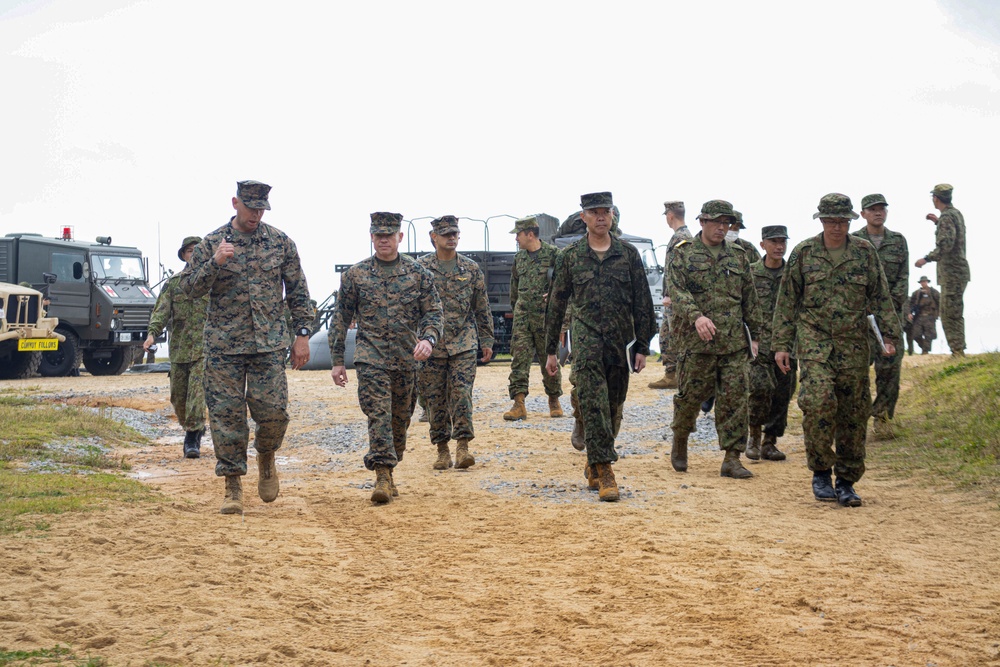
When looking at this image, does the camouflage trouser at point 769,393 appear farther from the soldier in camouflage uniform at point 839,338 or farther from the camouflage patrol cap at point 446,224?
the camouflage patrol cap at point 446,224

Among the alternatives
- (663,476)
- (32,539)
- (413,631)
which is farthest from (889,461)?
(32,539)

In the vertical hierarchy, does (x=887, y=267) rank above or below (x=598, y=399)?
above

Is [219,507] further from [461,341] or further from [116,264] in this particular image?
[116,264]

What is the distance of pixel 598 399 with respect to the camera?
7746 millimetres

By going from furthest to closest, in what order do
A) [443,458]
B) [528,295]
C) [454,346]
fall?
[528,295]
[443,458]
[454,346]

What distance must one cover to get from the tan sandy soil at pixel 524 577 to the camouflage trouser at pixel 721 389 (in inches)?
17.5

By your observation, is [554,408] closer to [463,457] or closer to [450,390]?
[463,457]

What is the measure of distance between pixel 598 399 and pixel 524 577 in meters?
2.25

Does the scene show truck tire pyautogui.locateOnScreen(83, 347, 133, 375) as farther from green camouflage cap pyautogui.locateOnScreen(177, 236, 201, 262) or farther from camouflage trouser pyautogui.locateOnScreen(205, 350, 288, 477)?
camouflage trouser pyautogui.locateOnScreen(205, 350, 288, 477)

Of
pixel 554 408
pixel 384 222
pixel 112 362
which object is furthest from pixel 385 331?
pixel 112 362

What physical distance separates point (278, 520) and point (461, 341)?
2712 mm

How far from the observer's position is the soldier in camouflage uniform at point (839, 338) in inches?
300

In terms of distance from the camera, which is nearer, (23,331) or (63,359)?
(23,331)

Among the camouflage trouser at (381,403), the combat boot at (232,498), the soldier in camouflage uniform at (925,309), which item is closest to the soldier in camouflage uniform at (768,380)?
the camouflage trouser at (381,403)
